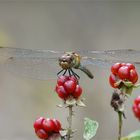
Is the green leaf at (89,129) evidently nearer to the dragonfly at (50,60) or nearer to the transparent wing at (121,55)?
the dragonfly at (50,60)

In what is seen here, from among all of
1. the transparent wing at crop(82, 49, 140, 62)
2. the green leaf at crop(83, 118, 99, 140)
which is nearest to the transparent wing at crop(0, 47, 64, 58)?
the transparent wing at crop(82, 49, 140, 62)

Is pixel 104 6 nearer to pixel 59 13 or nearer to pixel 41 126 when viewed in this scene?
pixel 59 13

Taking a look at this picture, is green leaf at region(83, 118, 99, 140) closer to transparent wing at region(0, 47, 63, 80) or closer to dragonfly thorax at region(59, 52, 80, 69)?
dragonfly thorax at region(59, 52, 80, 69)

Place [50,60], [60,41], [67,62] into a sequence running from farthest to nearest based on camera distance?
[60,41] → [50,60] → [67,62]

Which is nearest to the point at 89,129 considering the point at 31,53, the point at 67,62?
the point at 67,62

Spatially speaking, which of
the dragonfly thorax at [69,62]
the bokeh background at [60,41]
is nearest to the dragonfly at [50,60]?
the dragonfly thorax at [69,62]

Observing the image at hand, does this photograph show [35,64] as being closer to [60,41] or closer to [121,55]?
[121,55]

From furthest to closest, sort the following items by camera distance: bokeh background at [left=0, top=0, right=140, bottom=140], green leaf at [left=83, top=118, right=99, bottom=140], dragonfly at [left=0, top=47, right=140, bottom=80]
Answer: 1. bokeh background at [left=0, top=0, right=140, bottom=140]
2. dragonfly at [left=0, top=47, right=140, bottom=80]
3. green leaf at [left=83, top=118, right=99, bottom=140]
